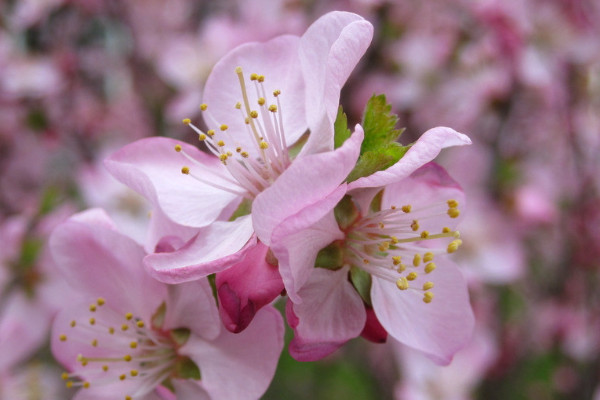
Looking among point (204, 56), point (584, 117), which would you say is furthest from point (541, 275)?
point (204, 56)

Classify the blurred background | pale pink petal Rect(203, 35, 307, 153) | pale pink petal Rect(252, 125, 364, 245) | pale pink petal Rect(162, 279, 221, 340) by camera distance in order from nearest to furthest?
1. pale pink petal Rect(252, 125, 364, 245)
2. pale pink petal Rect(162, 279, 221, 340)
3. pale pink petal Rect(203, 35, 307, 153)
4. the blurred background

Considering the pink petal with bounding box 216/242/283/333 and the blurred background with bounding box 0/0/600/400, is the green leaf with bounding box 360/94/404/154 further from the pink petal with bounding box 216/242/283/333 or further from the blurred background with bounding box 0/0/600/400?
the blurred background with bounding box 0/0/600/400

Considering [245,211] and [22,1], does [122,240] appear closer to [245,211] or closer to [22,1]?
[245,211]

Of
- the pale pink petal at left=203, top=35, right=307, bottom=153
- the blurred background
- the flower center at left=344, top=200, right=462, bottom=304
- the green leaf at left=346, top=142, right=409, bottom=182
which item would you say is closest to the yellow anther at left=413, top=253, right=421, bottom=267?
the flower center at left=344, top=200, right=462, bottom=304

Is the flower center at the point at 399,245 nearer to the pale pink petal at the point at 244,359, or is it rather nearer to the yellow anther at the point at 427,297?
the yellow anther at the point at 427,297

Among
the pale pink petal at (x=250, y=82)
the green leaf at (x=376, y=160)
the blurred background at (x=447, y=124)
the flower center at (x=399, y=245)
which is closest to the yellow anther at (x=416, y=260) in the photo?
the flower center at (x=399, y=245)

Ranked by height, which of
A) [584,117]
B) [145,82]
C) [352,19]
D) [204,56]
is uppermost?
[352,19]
